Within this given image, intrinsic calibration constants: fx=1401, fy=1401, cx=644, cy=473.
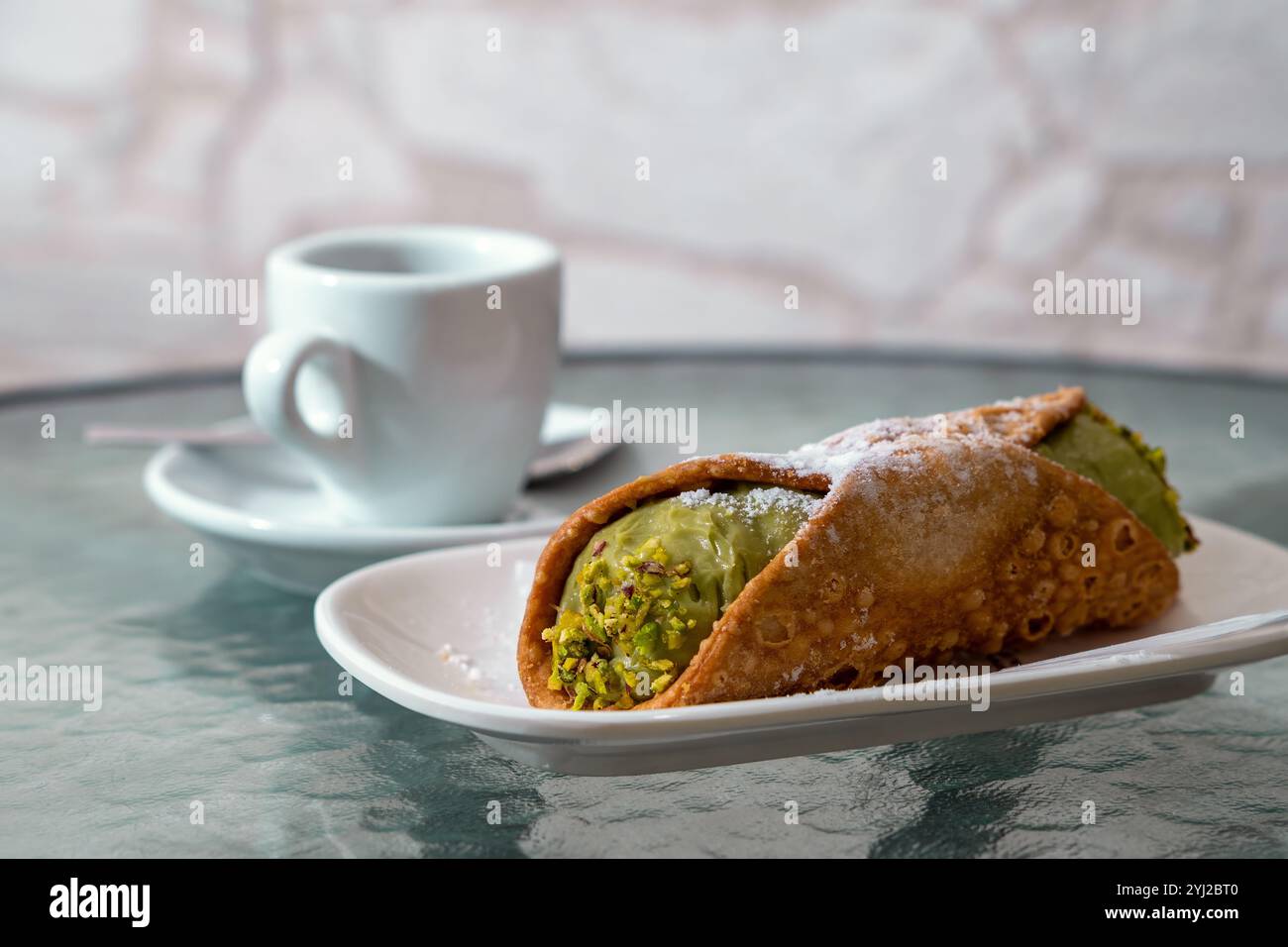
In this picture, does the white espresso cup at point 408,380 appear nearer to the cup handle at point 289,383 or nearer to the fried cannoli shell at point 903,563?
the cup handle at point 289,383

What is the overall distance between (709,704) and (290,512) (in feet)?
1.65

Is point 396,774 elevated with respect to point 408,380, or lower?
lower

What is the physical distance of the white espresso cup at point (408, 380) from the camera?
912 millimetres

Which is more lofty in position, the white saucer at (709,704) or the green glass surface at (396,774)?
the white saucer at (709,704)

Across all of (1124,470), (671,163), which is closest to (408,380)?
(1124,470)

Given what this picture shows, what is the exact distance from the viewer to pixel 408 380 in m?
0.93

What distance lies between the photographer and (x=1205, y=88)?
1.78m

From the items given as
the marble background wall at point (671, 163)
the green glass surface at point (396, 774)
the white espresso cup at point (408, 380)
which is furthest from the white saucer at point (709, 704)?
the marble background wall at point (671, 163)

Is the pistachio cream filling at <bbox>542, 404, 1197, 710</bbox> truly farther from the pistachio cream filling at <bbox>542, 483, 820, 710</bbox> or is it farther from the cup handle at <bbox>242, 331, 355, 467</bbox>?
the cup handle at <bbox>242, 331, 355, 467</bbox>

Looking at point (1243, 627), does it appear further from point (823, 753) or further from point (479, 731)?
point (479, 731)

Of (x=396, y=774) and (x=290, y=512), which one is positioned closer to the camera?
(x=396, y=774)

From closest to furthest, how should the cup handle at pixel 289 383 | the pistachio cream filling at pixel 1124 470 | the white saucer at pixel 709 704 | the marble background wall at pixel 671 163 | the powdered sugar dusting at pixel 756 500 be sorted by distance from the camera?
the white saucer at pixel 709 704 < the powdered sugar dusting at pixel 756 500 < the pistachio cream filling at pixel 1124 470 < the cup handle at pixel 289 383 < the marble background wall at pixel 671 163

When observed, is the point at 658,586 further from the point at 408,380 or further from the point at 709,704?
the point at 408,380

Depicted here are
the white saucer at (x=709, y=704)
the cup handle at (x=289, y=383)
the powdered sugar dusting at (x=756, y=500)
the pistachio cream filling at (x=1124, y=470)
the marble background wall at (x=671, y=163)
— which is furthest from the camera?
the marble background wall at (x=671, y=163)
